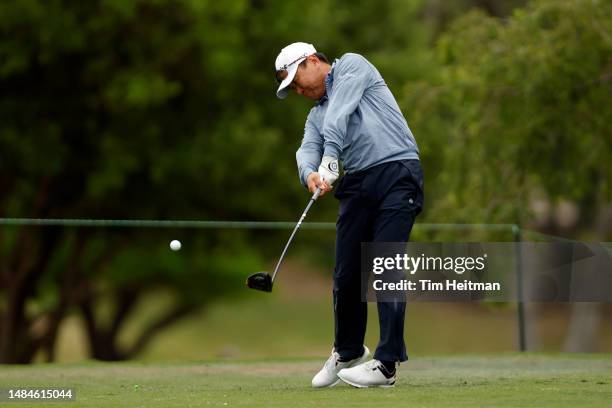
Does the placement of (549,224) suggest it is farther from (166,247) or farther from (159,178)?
(159,178)

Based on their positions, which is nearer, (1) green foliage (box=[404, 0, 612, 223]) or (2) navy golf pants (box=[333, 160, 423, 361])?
(2) navy golf pants (box=[333, 160, 423, 361])

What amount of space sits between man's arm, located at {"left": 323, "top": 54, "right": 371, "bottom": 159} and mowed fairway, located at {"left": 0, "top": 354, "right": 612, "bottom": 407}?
1457mm

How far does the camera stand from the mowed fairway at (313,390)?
7258mm

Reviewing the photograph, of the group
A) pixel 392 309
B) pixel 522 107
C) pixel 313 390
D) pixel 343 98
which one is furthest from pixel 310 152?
pixel 522 107

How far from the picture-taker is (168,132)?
23.6 m

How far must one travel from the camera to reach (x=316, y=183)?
7.99m

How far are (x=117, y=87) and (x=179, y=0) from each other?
1.80 m

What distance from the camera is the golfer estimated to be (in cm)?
795

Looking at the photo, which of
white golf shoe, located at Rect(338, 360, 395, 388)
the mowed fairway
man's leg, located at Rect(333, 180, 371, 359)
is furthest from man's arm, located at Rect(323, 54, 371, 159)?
the mowed fairway

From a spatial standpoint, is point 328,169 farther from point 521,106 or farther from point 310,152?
point 521,106

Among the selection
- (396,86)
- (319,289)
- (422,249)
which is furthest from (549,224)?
(422,249)

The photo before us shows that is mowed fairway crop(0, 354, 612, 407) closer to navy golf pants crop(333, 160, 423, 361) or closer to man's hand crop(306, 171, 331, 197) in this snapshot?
navy golf pants crop(333, 160, 423, 361)

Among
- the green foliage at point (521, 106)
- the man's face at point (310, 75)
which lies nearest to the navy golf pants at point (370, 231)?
the man's face at point (310, 75)

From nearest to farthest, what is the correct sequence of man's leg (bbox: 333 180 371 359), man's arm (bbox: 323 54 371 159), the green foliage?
man's arm (bbox: 323 54 371 159)
man's leg (bbox: 333 180 371 359)
the green foliage
